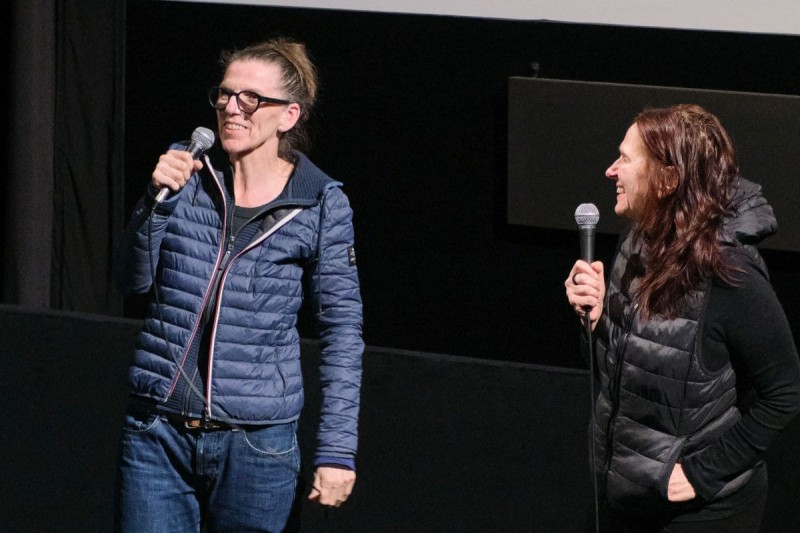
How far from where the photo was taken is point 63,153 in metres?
4.33

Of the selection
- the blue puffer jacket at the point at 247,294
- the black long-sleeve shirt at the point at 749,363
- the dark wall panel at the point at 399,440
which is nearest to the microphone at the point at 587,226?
the black long-sleeve shirt at the point at 749,363

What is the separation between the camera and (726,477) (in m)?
2.44

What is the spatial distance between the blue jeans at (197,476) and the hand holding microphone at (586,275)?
0.70 meters

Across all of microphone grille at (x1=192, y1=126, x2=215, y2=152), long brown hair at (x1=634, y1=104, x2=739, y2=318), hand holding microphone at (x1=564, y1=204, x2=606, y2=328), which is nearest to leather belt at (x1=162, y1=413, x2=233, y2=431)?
microphone grille at (x1=192, y1=126, x2=215, y2=152)

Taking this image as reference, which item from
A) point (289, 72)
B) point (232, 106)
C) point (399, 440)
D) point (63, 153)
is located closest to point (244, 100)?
point (232, 106)

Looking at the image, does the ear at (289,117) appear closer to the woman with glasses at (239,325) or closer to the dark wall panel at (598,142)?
the woman with glasses at (239,325)

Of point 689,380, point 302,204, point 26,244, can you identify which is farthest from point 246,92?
point 26,244

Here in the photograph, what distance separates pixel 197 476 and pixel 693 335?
1032 mm

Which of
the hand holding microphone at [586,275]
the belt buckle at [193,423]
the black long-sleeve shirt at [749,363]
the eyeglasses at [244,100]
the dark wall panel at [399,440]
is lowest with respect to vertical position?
the dark wall panel at [399,440]

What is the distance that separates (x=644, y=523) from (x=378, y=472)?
138 cm

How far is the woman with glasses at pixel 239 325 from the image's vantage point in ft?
8.57

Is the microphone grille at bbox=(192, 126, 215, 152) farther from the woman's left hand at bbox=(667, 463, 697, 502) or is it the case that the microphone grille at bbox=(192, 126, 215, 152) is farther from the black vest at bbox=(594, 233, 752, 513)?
the woman's left hand at bbox=(667, 463, 697, 502)

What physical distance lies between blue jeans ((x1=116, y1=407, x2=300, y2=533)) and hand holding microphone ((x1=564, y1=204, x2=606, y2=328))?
70 cm

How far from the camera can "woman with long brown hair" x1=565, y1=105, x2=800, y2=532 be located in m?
2.38
